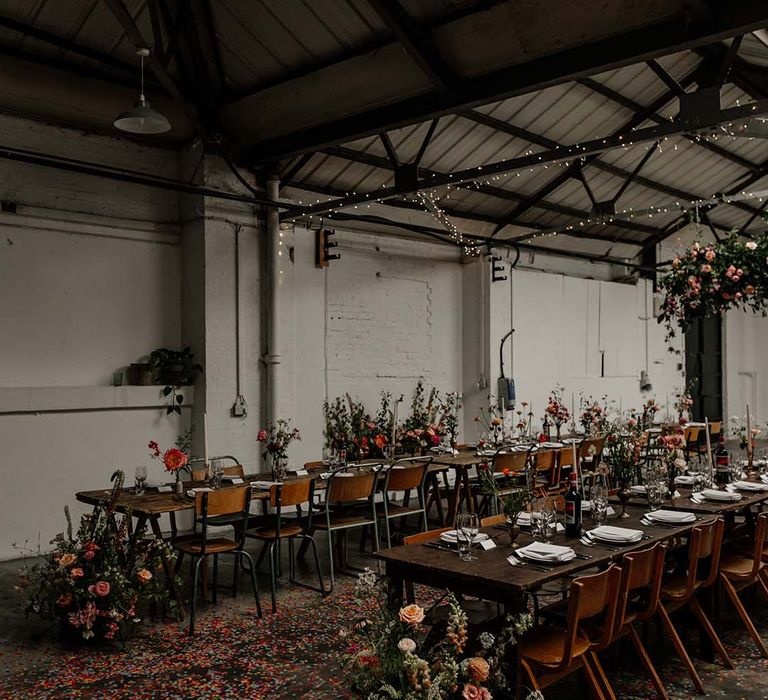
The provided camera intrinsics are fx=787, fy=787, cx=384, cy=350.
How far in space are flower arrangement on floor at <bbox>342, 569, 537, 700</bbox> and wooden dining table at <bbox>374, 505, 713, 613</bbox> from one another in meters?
0.23

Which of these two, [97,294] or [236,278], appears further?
[236,278]

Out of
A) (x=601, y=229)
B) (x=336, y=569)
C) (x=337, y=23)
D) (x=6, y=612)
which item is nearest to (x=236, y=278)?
(x=337, y=23)

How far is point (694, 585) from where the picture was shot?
13.8 feet

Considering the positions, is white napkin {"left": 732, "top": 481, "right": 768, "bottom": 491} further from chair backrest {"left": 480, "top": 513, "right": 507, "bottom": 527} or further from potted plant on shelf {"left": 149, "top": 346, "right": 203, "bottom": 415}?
potted plant on shelf {"left": 149, "top": 346, "right": 203, "bottom": 415}

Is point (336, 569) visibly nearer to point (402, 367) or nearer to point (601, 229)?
point (402, 367)

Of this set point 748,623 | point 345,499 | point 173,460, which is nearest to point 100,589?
point 173,460

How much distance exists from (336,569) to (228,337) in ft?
9.45

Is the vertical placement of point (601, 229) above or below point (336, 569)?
above

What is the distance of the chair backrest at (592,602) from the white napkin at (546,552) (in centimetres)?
26

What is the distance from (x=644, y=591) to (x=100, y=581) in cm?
309

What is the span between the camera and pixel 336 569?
6.34 metres

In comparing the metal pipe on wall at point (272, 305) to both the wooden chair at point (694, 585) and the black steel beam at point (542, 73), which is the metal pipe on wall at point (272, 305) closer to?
→ the black steel beam at point (542, 73)

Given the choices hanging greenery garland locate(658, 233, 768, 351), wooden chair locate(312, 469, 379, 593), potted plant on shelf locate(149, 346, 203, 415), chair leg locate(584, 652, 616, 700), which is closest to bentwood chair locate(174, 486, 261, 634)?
wooden chair locate(312, 469, 379, 593)

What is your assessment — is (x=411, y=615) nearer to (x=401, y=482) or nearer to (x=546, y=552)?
(x=546, y=552)
